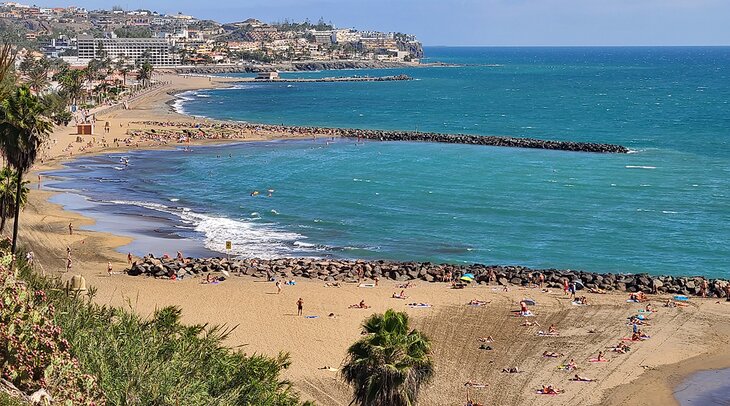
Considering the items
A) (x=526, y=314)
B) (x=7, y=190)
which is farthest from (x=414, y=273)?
(x=7, y=190)

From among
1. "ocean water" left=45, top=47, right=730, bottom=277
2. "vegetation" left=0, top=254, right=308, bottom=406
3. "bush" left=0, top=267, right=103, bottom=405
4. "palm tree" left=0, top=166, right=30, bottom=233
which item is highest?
"bush" left=0, top=267, right=103, bottom=405

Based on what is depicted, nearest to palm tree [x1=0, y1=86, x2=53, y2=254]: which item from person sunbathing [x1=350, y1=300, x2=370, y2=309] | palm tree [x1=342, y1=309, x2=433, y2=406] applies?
person sunbathing [x1=350, y1=300, x2=370, y2=309]

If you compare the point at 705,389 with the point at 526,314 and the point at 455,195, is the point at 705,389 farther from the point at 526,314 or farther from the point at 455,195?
the point at 455,195

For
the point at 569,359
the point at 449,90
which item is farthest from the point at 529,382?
the point at 449,90

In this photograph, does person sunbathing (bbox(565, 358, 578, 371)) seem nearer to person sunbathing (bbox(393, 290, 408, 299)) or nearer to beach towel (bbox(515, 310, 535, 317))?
beach towel (bbox(515, 310, 535, 317))

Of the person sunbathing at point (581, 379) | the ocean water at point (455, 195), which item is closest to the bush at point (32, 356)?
the person sunbathing at point (581, 379)
